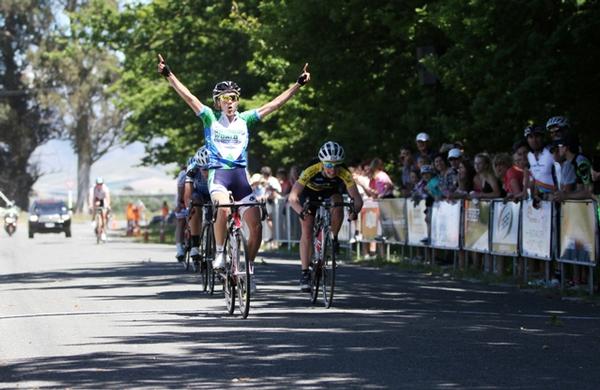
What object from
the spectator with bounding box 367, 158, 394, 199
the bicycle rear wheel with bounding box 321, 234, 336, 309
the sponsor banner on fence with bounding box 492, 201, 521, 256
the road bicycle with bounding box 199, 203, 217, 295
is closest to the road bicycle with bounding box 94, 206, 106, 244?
the spectator with bounding box 367, 158, 394, 199

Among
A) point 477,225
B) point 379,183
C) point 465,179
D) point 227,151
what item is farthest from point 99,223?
point 227,151

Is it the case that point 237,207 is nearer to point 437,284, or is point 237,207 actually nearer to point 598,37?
point 437,284

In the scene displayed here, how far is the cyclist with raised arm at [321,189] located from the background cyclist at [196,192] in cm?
251

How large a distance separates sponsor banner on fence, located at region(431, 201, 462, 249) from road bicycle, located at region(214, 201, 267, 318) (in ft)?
30.3

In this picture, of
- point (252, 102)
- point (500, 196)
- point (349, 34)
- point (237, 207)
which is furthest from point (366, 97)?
point (237, 207)

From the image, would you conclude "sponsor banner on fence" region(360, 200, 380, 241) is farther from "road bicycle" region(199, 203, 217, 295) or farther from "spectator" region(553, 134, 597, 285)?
"road bicycle" region(199, 203, 217, 295)

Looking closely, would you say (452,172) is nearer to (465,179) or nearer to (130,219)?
(465,179)

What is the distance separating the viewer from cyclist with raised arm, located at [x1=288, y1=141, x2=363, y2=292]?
54.6ft

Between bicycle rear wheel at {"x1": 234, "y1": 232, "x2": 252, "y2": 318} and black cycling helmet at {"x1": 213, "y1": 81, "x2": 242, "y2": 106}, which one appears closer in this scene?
bicycle rear wheel at {"x1": 234, "y1": 232, "x2": 252, "y2": 318}

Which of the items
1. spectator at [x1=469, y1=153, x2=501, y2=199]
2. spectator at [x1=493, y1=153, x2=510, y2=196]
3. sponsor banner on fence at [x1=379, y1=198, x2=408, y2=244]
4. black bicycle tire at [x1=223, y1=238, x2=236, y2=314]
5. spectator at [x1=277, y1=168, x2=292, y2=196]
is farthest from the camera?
spectator at [x1=277, y1=168, x2=292, y2=196]

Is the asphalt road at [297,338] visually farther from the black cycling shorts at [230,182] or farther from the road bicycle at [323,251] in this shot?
the black cycling shorts at [230,182]

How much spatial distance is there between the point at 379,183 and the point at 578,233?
10657 mm

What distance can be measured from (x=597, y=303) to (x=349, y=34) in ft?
63.8

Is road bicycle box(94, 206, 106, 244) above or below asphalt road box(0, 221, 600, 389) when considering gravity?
above
